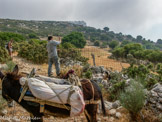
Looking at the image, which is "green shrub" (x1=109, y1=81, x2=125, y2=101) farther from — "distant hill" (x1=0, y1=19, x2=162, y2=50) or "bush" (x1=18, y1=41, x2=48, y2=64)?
"distant hill" (x1=0, y1=19, x2=162, y2=50)

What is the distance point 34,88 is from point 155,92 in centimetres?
369

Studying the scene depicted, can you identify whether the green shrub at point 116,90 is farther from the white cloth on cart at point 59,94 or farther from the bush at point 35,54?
the bush at point 35,54

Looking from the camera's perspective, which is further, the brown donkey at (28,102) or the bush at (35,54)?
the bush at (35,54)

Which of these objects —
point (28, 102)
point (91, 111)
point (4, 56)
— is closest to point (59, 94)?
point (28, 102)

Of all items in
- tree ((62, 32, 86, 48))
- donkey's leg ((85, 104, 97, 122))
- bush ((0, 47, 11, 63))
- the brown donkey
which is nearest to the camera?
the brown donkey

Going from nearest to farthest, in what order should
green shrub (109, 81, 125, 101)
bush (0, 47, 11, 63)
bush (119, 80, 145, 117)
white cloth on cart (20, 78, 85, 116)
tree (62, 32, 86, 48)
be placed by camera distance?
white cloth on cart (20, 78, 85, 116)
bush (119, 80, 145, 117)
green shrub (109, 81, 125, 101)
bush (0, 47, 11, 63)
tree (62, 32, 86, 48)

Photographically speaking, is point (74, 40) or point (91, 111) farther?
point (74, 40)

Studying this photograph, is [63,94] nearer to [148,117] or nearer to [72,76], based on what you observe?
[72,76]

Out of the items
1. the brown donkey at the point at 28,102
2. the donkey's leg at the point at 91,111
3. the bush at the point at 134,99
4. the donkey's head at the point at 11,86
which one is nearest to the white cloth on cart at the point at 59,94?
the brown donkey at the point at 28,102

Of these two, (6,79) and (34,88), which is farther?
(6,79)

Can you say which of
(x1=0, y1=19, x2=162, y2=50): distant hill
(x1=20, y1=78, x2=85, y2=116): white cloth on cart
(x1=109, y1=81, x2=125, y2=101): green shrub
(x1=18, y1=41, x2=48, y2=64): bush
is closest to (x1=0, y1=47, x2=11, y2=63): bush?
(x1=18, y1=41, x2=48, y2=64): bush

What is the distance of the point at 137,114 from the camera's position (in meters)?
4.43

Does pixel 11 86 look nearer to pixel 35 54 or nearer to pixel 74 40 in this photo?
pixel 35 54

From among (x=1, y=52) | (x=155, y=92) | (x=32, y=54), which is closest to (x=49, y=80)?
(x=155, y=92)
